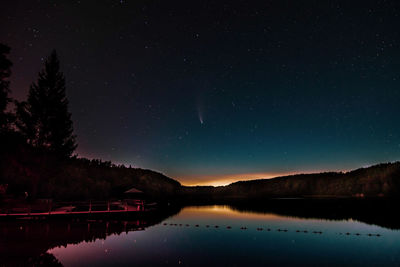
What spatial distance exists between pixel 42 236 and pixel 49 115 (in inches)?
752

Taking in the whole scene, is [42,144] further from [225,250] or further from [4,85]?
[225,250]

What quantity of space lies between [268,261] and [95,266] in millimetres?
8047

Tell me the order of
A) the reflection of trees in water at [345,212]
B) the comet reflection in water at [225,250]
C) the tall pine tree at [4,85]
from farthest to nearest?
1. the reflection of trees in water at [345,212]
2. the tall pine tree at [4,85]
3. the comet reflection in water at [225,250]

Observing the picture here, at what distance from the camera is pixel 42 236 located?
17.0 metres

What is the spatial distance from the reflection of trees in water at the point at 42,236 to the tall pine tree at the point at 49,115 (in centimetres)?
1147

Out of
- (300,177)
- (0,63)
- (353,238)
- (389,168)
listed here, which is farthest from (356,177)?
(0,63)

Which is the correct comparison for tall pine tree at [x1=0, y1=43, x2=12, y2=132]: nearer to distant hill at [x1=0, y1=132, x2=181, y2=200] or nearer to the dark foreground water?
distant hill at [x1=0, y1=132, x2=181, y2=200]

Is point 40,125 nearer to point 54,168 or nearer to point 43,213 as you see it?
point 54,168

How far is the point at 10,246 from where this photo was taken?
14.2m

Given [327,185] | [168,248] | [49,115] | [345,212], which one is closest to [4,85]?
[49,115]

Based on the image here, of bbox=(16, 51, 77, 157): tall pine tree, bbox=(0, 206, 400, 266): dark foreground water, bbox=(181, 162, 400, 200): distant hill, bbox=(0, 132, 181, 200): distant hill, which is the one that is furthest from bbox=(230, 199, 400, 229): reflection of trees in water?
bbox=(181, 162, 400, 200): distant hill

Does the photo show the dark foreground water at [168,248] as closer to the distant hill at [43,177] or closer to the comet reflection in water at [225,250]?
the comet reflection in water at [225,250]

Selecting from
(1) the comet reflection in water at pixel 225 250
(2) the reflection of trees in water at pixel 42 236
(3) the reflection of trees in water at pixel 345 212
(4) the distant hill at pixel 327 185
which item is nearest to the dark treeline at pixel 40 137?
(2) the reflection of trees in water at pixel 42 236

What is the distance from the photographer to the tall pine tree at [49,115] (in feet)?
104
